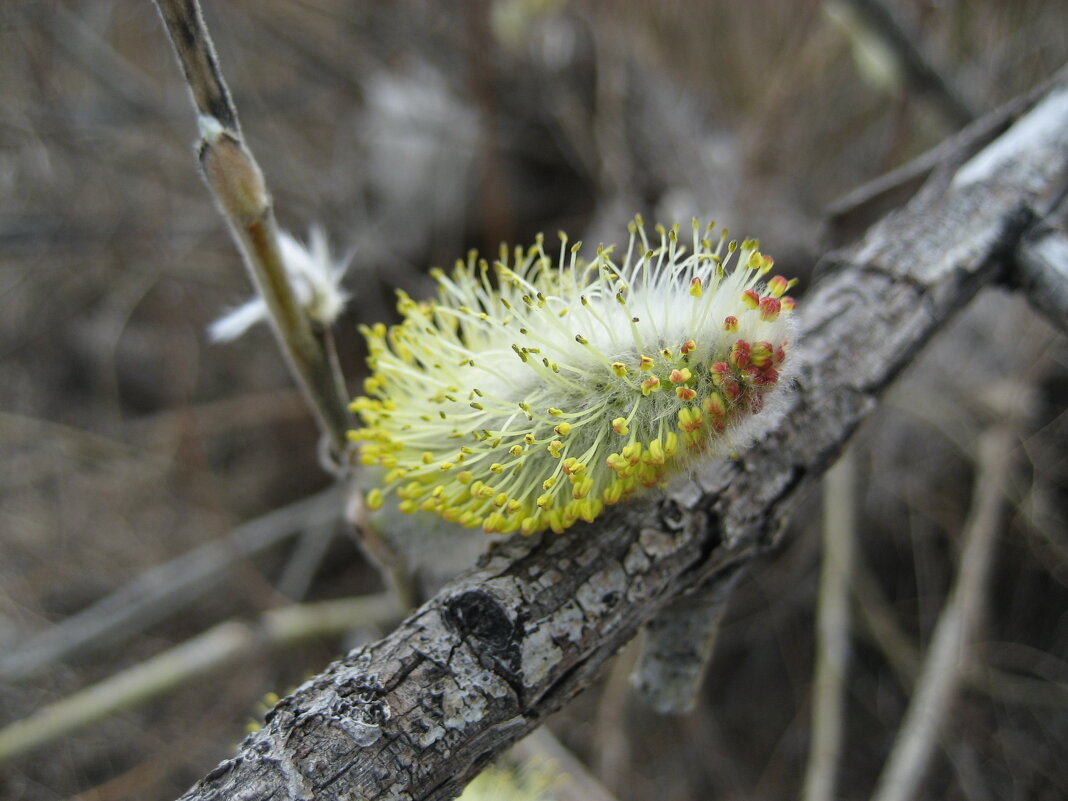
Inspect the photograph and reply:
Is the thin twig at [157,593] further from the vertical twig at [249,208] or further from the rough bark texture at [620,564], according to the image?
the rough bark texture at [620,564]

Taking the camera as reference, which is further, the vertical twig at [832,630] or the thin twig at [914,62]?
the thin twig at [914,62]

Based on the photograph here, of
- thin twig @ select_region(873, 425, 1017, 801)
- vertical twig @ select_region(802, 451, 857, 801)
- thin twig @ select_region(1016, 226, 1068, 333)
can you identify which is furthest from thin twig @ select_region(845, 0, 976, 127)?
thin twig @ select_region(1016, 226, 1068, 333)

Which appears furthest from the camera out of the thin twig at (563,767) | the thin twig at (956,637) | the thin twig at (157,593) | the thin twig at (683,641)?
the thin twig at (157,593)

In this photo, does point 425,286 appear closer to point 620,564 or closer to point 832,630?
point 832,630

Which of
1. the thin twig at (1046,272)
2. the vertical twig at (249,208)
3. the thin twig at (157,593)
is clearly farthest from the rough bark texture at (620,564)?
the thin twig at (157,593)

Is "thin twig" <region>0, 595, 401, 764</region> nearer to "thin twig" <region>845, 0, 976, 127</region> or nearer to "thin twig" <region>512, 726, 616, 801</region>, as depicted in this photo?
"thin twig" <region>512, 726, 616, 801</region>

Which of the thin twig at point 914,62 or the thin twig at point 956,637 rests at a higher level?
the thin twig at point 914,62
